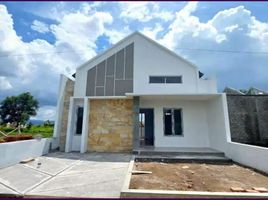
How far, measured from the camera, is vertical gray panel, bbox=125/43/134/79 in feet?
33.1

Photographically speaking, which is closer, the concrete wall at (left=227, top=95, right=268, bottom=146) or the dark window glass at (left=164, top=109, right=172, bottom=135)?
the dark window glass at (left=164, top=109, right=172, bottom=135)

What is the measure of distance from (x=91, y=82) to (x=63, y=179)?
21.7 ft

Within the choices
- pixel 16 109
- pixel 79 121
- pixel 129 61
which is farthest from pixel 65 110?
pixel 16 109

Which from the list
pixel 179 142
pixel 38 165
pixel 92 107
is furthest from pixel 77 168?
pixel 179 142

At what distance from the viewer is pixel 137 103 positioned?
28.1ft

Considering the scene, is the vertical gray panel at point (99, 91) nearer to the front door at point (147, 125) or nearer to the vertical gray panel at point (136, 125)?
the vertical gray panel at point (136, 125)

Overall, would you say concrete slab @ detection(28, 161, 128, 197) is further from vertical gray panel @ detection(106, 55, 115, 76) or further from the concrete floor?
vertical gray panel @ detection(106, 55, 115, 76)

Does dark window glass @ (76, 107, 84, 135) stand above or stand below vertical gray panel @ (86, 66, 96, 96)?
below

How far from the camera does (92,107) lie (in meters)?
9.34

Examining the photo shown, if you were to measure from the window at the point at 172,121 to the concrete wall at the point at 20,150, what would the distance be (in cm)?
656

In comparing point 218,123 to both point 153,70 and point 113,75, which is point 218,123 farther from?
point 113,75

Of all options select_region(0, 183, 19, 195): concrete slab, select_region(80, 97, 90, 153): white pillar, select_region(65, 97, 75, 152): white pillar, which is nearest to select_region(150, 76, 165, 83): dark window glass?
select_region(80, 97, 90, 153): white pillar

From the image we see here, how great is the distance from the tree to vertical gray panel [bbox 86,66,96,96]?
92.5ft

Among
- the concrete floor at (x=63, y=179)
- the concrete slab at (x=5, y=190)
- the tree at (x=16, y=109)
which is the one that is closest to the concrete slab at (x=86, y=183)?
the concrete floor at (x=63, y=179)
